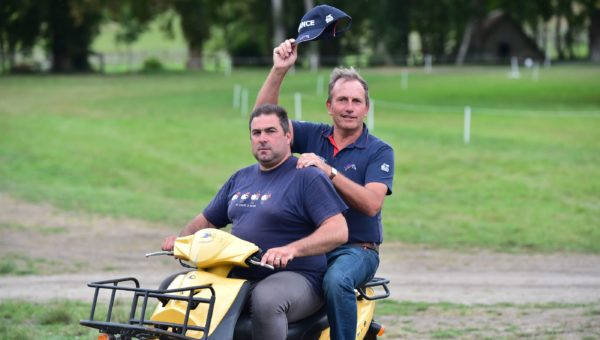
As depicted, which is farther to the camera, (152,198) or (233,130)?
(233,130)

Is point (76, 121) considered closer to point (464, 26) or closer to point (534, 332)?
point (534, 332)

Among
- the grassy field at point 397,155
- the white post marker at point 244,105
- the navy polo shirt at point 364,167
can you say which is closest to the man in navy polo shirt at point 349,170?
the navy polo shirt at point 364,167

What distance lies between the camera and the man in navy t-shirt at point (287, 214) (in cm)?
641

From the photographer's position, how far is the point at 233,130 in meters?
31.9

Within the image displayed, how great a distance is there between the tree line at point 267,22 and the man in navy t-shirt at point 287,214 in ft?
174

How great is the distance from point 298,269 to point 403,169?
59.8 ft

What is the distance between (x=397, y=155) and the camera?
26.5m

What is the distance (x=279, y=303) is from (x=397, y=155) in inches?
808

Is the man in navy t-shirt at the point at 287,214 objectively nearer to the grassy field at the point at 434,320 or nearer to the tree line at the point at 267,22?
the grassy field at the point at 434,320

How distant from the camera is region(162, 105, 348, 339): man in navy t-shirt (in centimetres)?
641

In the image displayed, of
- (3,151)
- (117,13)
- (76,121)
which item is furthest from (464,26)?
(3,151)

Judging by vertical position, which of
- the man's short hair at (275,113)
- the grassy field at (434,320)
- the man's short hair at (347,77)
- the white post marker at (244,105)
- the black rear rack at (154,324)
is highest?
the man's short hair at (347,77)

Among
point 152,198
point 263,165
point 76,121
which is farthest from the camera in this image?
point 76,121

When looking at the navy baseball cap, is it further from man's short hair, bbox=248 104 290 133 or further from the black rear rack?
the black rear rack
